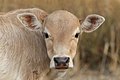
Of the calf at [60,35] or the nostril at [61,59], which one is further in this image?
the calf at [60,35]

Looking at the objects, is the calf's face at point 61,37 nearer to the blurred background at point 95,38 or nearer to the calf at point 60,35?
the calf at point 60,35

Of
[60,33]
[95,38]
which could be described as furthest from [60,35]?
[95,38]

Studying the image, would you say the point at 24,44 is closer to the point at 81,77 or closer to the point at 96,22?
the point at 96,22

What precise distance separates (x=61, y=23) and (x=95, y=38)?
18.3ft

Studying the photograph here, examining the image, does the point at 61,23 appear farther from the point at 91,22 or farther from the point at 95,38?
the point at 95,38

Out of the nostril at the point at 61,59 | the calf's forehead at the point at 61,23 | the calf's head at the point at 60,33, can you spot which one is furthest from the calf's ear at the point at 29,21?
the nostril at the point at 61,59

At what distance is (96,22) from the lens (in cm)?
1139

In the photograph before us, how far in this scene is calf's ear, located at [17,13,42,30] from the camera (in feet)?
36.4

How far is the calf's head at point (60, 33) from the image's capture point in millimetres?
10297

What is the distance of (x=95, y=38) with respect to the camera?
16.3 m

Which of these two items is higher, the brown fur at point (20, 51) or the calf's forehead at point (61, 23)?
the calf's forehead at point (61, 23)

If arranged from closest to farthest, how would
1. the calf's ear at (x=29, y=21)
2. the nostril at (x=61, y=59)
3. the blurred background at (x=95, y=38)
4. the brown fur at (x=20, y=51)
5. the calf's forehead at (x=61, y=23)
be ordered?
the nostril at (x=61, y=59) < the calf's forehead at (x=61, y=23) < the brown fur at (x=20, y=51) < the calf's ear at (x=29, y=21) < the blurred background at (x=95, y=38)

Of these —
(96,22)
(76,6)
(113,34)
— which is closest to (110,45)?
(113,34)

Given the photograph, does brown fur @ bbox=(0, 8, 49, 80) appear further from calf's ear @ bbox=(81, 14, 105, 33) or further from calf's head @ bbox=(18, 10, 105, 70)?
calf's ear @ bbox=(81, 14, 105, 33)
